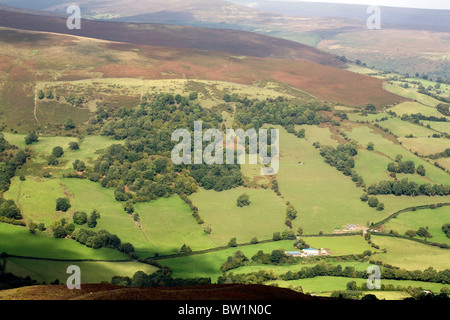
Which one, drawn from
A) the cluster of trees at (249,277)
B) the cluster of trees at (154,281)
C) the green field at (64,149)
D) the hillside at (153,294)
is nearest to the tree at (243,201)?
the cluster of trees at (249,277)

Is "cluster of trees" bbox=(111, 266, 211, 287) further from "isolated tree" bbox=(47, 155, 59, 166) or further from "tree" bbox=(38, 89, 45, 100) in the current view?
"tree" bbox=(38, 89, 45, 100)

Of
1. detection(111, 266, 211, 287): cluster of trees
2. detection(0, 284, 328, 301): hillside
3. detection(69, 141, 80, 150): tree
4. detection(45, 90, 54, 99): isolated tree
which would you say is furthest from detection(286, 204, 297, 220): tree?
detection(45, 90, 54, 99): isolated tree

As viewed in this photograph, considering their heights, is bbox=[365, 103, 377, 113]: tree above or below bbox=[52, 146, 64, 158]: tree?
above

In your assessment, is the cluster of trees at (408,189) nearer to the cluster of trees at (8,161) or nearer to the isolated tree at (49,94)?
the cluster of trees at (8,161)

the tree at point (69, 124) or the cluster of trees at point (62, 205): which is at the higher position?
the tree at point (69, 124)

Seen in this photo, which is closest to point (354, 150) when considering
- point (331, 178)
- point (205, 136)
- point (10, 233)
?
point (331, 178)

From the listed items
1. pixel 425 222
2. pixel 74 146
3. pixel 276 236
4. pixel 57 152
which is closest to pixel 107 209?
pixel 57 152

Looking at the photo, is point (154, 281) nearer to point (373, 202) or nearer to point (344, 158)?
point (373, 202)
